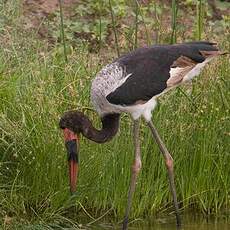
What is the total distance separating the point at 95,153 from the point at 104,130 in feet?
0.96

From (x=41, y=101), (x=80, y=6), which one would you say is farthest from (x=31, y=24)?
(x=41, y=101)

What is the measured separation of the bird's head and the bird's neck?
0.06 metres

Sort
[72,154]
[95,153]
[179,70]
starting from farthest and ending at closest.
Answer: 1. [95,153]
2. [179,70]
3. [72,154]

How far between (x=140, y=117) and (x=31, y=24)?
3.60 meters

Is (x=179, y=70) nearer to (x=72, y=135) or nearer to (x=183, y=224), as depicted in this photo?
(x=72, y=135)

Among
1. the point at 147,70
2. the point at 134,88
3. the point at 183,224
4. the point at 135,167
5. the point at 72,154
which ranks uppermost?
the point at 147,70

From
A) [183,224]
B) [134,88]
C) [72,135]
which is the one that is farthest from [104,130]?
[183,224]

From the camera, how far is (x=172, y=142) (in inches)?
308

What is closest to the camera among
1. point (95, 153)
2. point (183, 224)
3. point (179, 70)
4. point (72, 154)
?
point (72, 154)

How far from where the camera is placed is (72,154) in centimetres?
711

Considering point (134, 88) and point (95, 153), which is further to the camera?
point (95, 153)

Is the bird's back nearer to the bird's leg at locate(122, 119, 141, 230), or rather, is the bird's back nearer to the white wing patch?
the white wing patch

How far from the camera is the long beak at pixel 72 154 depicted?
7109 mm

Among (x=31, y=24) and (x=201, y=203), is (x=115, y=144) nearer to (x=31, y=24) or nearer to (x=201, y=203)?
(x=201, y=203)
